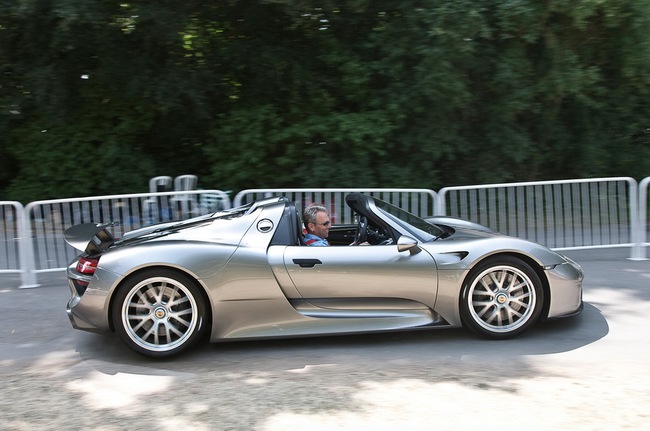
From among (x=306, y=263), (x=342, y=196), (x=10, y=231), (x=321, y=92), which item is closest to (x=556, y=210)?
(x=342, y=196)

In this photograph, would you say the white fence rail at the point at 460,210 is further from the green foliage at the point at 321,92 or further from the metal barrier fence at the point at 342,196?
the green foliage at the point at 321,92

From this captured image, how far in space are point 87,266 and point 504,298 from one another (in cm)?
328

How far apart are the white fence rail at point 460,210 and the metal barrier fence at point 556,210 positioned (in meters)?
0.01

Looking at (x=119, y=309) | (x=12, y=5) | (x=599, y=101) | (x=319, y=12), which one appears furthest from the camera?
(x=599, y=101)

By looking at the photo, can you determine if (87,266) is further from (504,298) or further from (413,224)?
(504,298)

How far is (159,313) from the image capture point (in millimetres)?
5172

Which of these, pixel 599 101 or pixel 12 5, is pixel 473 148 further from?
pixel 12 5

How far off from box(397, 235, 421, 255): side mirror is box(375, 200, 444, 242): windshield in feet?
0.68

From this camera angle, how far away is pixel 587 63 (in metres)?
12.2

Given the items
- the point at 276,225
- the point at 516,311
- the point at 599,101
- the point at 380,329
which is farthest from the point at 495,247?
the point at 599,101

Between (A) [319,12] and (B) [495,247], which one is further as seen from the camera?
(A) [319,12]

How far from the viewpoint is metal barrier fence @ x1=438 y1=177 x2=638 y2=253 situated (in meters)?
8.51

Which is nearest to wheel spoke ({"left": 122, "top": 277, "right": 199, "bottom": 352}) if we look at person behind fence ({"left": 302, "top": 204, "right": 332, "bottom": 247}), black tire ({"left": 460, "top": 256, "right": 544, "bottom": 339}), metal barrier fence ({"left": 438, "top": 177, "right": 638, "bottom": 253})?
person behind fence ({"left": 302, "top": 204, "right": 332, "bottom": 247})

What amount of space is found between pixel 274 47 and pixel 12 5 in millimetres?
4414
